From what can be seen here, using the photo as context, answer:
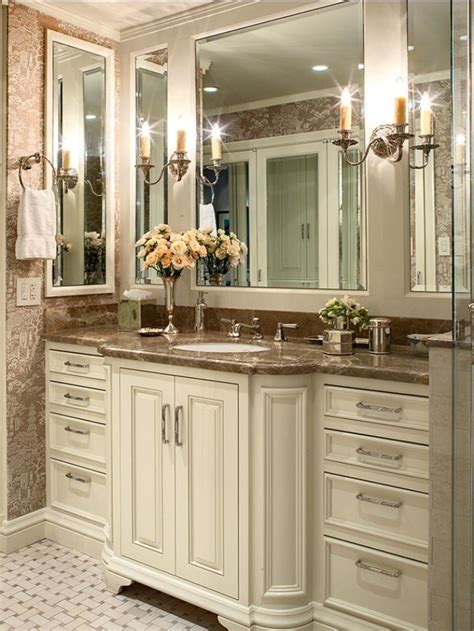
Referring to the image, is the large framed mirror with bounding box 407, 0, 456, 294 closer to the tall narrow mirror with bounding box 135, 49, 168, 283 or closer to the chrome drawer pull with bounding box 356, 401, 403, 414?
the chrome drawer pull with bounding box 356, 401, 403, 414

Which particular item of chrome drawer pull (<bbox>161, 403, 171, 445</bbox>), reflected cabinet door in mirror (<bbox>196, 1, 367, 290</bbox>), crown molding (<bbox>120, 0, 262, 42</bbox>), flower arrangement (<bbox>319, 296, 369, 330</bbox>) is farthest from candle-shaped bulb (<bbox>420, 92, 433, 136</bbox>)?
chrome drawer pull (<bbox>161, 403, 171, 445</bbox>)

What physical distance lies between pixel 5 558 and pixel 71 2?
2.51 meters

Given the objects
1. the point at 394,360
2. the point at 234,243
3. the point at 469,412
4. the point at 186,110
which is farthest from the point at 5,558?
the point at 469,412

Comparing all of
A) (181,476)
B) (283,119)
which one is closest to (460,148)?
(181,476)

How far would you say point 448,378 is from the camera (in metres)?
1.52

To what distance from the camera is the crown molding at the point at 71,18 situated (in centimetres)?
292

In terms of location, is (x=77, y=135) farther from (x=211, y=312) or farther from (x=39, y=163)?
(x=211, y=312)

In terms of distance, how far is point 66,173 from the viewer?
3102 mm

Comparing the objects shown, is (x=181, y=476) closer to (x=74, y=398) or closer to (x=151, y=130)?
(x=74, y=398)

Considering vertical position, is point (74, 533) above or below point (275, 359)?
below

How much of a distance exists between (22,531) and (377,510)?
173cm

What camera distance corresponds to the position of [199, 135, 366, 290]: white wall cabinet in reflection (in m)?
2.62

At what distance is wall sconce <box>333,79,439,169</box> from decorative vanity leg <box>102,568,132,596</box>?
6.12 ft

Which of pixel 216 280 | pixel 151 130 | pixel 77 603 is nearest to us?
pixel 77 603
